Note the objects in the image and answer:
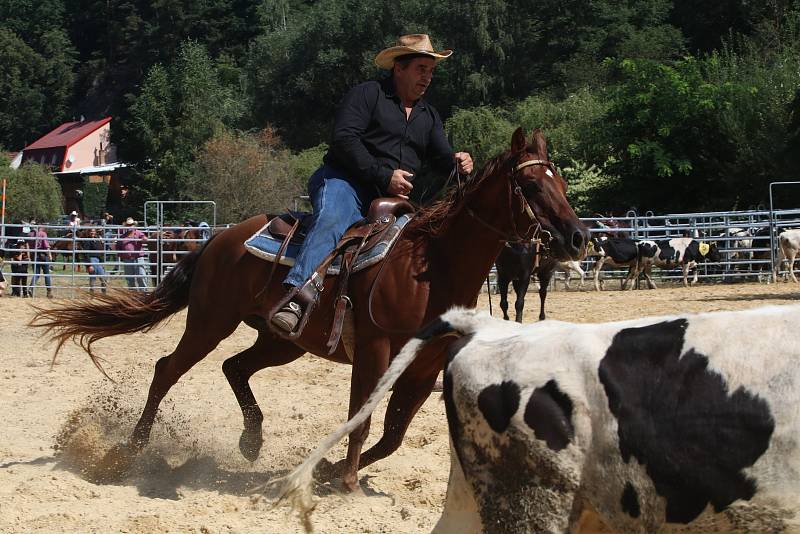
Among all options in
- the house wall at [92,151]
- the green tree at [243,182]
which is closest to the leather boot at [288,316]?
the green tree at [243,182]

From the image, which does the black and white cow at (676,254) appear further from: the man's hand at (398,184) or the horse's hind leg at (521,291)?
the man's hand at (398,184)

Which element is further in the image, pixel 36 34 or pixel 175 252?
pixel 36 34

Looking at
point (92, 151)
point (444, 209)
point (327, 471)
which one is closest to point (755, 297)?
point (444, 209)

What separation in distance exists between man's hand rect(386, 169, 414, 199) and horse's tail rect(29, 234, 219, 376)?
64.0 inches

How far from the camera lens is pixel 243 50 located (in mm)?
83125

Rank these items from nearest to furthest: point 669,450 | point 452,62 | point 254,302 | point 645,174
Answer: point 669,450 → point 254,302 → point 645,174 → point 452,62

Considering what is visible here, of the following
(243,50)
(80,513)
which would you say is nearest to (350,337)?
(80,513)

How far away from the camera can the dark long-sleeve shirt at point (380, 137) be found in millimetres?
6016

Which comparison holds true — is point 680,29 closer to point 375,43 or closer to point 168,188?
point 375,43

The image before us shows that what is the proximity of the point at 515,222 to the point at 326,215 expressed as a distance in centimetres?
118

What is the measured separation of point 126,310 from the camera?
693 centimetres

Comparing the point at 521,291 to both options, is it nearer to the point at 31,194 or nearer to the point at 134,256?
the point at 134,256

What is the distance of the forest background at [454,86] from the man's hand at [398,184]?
772 millimetres

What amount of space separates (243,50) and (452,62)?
30.0 metres
